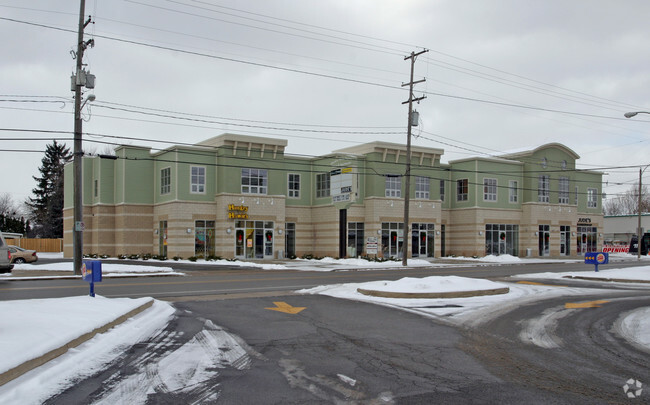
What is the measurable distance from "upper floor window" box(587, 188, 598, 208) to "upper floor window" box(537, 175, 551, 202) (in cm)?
810

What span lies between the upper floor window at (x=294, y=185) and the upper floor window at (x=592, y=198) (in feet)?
109

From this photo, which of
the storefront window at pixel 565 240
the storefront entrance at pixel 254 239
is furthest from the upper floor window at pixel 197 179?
the storefront window at pixel 565 240

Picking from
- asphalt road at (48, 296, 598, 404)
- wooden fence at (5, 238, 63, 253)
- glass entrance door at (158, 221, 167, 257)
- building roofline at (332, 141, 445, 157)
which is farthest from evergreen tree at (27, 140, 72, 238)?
asphalt road at (48, 296, 598, 404)

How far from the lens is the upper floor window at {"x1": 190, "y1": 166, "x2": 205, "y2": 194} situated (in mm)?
40784

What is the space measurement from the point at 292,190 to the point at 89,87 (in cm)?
2310

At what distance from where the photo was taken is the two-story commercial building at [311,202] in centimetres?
4106

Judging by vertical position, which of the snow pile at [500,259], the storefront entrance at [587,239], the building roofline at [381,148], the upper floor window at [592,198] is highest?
the building roofline at [381,148]

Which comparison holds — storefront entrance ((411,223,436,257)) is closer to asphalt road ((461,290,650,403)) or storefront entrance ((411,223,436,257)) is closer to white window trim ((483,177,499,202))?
white window trim ((483,177,499,202))

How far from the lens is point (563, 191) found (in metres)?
55.2

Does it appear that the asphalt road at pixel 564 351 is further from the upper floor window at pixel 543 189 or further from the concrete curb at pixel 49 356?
the upper floor window at pixel 543 189

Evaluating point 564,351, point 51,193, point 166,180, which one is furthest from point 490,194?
point 51,193

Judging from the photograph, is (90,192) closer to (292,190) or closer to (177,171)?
(177,171)

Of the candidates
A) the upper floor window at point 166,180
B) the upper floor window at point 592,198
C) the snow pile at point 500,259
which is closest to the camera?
the upper floor window at point 166,180

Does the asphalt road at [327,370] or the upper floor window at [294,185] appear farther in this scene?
the upper floor window at [294,185]
